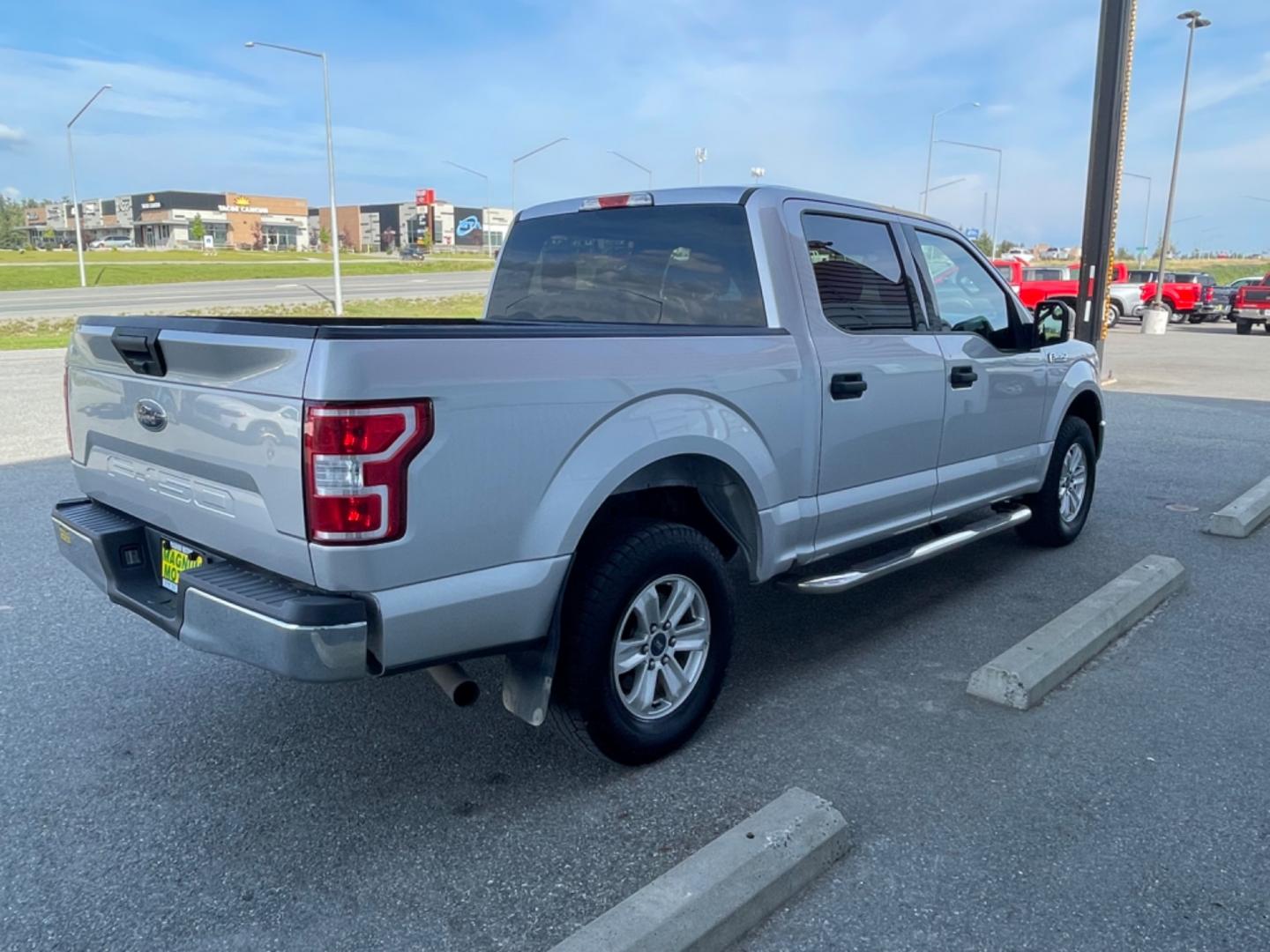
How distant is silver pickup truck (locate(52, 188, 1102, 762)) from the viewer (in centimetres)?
259

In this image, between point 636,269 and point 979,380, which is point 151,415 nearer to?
point 636,269

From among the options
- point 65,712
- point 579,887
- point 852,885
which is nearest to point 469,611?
point 579,887

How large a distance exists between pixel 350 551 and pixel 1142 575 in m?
4.26

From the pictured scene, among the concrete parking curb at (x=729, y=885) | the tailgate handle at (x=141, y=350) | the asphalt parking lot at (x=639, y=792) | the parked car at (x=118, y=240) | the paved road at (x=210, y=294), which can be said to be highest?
the parked car at (x=118, y=240)

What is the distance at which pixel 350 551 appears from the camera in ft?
8.40

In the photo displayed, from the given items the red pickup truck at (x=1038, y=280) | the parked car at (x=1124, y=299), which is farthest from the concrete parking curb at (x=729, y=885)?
the parked car at (x=1124, y=299)

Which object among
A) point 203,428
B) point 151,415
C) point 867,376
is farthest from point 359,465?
point 867,376

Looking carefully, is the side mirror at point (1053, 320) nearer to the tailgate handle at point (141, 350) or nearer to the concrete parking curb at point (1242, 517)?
the concrete parking curb at point (1242, 517)

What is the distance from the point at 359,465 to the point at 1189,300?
3483cm

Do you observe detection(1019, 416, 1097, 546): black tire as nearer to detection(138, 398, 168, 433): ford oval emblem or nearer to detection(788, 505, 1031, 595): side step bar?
detection(788, 505, 1031, 595): side step bar

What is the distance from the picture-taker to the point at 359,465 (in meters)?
2.52

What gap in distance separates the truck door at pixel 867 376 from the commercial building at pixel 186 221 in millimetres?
121088

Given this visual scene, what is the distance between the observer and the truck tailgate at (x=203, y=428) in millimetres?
2607

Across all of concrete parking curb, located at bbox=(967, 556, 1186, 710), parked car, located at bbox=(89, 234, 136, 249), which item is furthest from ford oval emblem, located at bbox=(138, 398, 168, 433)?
parked car, located at bbox=(89, 234, 136, 249)
